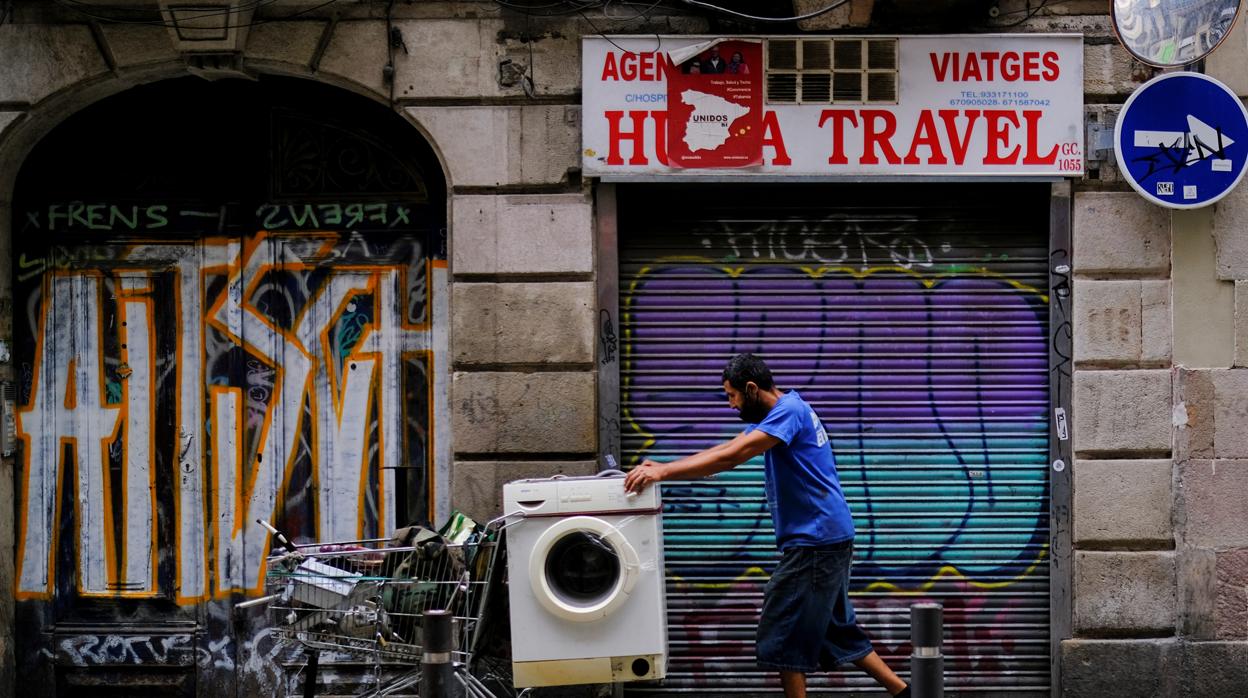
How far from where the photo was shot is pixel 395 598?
18.8ft

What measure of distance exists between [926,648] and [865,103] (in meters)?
3.20

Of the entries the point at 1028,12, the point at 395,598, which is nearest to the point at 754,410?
the point at 395,598

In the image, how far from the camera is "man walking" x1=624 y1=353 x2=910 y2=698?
5.76 m

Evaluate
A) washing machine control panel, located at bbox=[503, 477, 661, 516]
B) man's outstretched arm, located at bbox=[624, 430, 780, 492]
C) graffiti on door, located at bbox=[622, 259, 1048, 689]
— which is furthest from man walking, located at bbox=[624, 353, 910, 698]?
graffiti on door, located at bbox=[622, 259, 1048, 689]

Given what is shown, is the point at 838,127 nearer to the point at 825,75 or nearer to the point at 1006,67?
the point at 825,75

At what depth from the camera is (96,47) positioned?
7.14 metres

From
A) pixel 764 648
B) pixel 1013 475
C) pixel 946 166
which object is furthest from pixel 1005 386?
pixel 764 648

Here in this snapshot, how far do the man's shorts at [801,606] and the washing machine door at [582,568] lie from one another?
0.71 metres

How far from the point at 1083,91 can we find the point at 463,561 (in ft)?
14.0

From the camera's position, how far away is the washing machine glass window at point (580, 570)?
18.5 ft

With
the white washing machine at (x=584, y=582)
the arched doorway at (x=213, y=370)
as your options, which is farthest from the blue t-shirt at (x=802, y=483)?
the arched doorway at (x=213, y=370)

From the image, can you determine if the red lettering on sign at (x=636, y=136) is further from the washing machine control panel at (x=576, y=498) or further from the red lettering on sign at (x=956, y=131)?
the washing machine control panel at (x=576, y=498)

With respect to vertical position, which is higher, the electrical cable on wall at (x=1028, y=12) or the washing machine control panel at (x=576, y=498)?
the electrical cable on wall at (x=1028, y=12)

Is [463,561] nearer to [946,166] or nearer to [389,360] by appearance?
[389,360]
